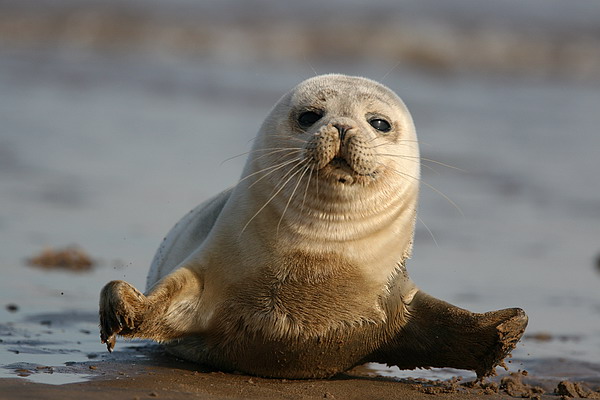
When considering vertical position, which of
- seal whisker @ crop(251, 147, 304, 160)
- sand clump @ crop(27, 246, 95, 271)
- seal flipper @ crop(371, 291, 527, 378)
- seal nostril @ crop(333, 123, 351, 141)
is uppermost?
seal nostril @ crop(333, 123, 351, 141)

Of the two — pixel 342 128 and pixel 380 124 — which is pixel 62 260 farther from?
pixel 342 128

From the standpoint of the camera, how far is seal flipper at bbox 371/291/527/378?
5.32 metres

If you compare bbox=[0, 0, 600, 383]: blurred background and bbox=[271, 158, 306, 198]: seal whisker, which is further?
bbox=[0, 0, 600, 383]: blurred background

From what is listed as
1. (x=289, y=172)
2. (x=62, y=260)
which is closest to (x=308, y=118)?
(x=289, y=172)

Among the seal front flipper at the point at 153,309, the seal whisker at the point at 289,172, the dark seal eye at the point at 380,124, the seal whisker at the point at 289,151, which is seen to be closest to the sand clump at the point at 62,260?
the seal front flipper at the point at 153,309

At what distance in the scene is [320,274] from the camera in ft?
Result: 17.5

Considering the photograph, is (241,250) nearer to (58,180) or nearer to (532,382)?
(532,382)

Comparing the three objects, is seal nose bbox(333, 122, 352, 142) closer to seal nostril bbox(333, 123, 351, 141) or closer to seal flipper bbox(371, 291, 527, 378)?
seal nostril bbox(333, 123, 351, 141)

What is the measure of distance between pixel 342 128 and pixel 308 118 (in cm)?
37

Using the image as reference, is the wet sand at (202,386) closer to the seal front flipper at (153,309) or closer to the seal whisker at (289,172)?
the seal front flipper at (153,309)

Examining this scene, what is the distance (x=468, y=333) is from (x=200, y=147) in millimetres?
7993

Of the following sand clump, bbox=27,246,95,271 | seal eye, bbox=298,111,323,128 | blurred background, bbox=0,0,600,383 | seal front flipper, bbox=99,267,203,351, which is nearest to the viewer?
seal front flipper, bbox=99,267,203,351

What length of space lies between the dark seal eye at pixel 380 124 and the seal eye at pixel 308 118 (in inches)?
10.7

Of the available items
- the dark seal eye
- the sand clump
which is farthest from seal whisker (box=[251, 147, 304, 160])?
the sand clump
